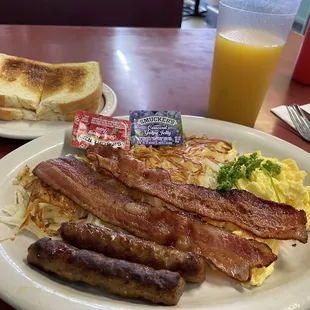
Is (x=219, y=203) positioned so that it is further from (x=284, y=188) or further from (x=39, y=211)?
(x=39, y=211)

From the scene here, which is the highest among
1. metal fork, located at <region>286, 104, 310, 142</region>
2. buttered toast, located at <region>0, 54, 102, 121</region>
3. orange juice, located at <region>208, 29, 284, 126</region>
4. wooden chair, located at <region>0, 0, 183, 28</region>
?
orange juice, located at <region>208, 29, 284, 126</region>

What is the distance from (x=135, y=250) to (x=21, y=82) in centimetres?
137

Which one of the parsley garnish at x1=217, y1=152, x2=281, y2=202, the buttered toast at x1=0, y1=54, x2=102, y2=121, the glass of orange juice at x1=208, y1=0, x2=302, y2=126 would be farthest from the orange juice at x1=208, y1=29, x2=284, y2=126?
the buttered toast at x1=0, y1=54, x2=102, y2=121

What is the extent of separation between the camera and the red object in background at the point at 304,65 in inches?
98.9

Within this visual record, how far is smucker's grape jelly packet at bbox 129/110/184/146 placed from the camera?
68.1 inches

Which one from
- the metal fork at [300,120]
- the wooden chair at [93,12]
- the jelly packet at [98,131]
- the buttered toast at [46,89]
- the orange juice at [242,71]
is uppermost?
the orange juice at [242,71]

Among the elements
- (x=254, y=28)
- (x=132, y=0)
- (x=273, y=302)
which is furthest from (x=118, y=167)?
(x=132, y=0)

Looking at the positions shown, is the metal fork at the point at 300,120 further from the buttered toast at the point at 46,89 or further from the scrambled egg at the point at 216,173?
the buttered toast at the point at 46,89

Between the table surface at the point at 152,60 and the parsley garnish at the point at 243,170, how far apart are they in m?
0.58

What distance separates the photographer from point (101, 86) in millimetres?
2137

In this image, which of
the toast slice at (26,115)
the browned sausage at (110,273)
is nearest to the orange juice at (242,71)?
the toast slice at (26,115)

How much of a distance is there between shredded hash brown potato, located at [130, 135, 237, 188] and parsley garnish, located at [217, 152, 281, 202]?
0.23ft

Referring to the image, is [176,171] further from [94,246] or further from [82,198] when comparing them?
[94,246]

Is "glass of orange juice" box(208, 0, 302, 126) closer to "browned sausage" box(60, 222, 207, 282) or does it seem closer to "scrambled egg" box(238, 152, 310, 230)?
"scrambled egg" box(238, 152, 310, 230)
